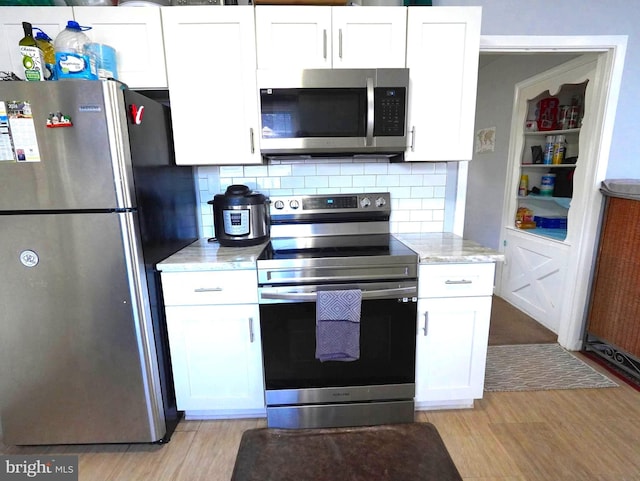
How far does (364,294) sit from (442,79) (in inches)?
46.8

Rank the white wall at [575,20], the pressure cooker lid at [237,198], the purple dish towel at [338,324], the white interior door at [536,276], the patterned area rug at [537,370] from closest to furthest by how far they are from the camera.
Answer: the purple dish towel at [338,324] < the pressure cooker lid at [237,198] < the white wall at [575,20] < the patterned area rug at [537,370] < the white interior door at [536,276]

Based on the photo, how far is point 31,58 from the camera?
4.12 feet

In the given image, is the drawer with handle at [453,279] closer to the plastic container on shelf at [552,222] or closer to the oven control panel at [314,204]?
the oven control panel at [314,204]

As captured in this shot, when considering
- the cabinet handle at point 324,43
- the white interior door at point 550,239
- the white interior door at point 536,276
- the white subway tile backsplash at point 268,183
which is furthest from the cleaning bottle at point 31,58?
the white interior door at point 536,276

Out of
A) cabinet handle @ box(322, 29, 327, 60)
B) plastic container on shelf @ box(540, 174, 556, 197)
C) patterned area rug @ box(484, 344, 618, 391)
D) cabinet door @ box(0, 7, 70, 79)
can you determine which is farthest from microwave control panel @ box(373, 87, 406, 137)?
plastic container on shelf @ box(540, 174, 556, 197)

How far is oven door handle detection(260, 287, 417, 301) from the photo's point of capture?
149cm

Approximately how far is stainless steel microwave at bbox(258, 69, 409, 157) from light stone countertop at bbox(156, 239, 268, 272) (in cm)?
56

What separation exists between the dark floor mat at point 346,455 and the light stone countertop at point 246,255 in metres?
0.71

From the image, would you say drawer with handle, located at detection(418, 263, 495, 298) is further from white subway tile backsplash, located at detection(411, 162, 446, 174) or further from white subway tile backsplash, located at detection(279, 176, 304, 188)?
white subway tile backsplash, located at detection(279, 176, 304, 188)

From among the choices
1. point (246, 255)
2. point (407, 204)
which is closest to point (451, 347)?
point (407, 204)

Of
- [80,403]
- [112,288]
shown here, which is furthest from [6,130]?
[80,403]

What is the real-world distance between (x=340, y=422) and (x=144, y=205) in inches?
56.6

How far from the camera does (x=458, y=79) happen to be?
1.65m

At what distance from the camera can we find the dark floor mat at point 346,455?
956 millimetres
